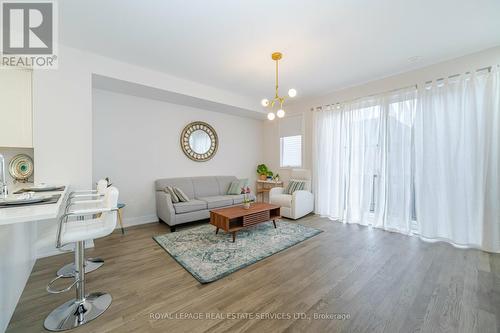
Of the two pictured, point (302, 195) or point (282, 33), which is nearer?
→ point (282, 33)

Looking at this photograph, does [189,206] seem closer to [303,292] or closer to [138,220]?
[138,220]

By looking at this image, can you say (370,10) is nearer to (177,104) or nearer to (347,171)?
(347,171)

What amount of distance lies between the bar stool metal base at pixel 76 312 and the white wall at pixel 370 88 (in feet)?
14.3

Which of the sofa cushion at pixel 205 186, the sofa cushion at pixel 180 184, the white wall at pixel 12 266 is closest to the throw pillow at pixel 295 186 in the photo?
the sofa cushion at pixel 205 186

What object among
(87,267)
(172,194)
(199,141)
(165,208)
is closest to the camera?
(87,267)

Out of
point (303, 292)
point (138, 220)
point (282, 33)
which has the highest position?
point (282, 33)

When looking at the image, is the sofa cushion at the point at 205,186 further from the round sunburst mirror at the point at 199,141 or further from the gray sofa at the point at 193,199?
the round sunburst mirror at the point at 199,141

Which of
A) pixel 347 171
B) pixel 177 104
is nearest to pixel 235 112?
pixel 177 104

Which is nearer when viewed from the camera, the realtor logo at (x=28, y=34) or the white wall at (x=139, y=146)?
the realtor logo at (x=28, y=34)

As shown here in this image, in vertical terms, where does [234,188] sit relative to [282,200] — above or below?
above

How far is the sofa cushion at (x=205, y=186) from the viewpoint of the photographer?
4.41 m

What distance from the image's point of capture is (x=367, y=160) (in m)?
3.75

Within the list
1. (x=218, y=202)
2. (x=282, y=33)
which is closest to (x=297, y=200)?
(x=218, y=202)

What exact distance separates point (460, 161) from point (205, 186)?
14.8 ft
